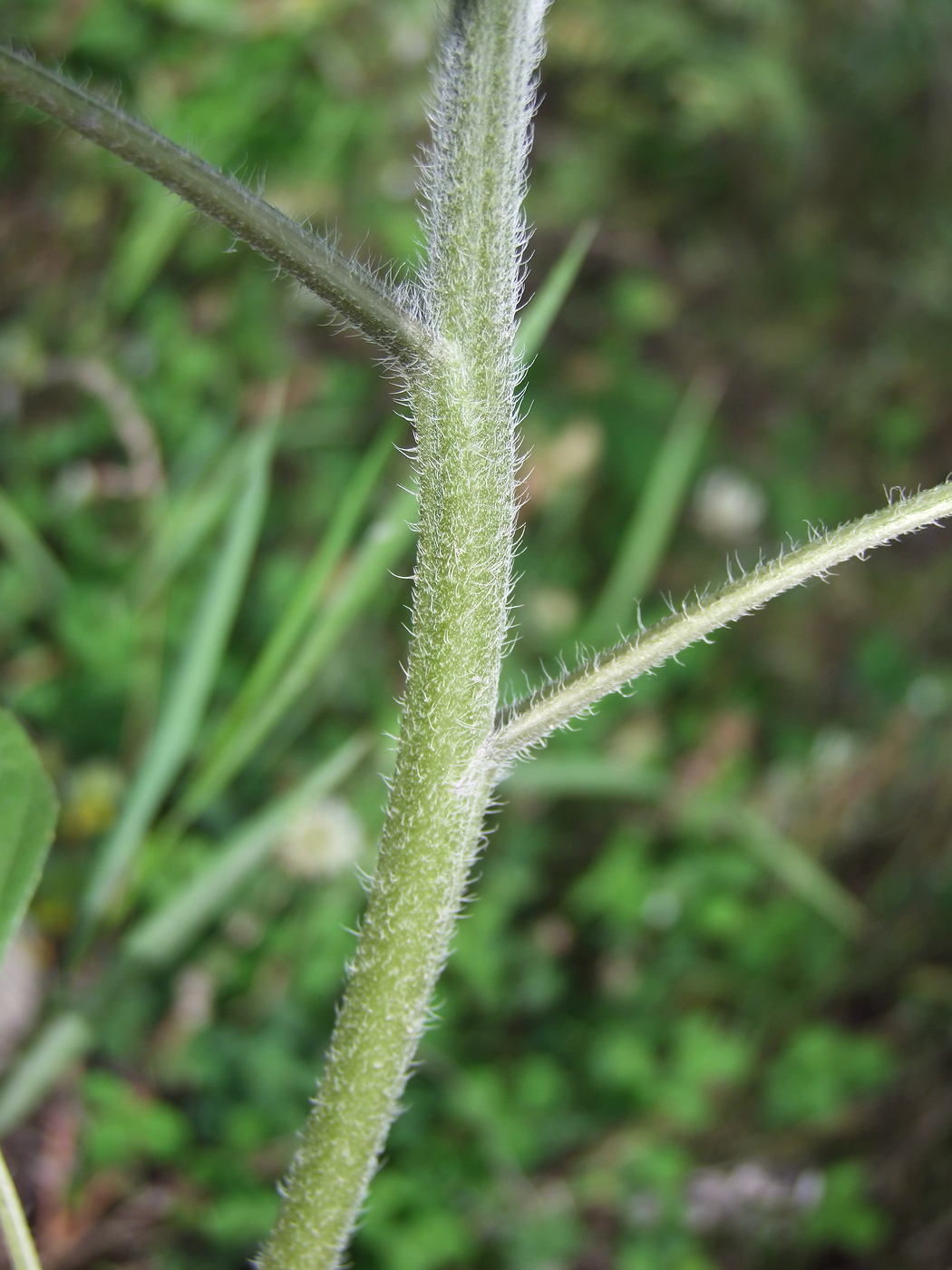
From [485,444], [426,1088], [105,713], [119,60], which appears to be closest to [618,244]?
[119,60]

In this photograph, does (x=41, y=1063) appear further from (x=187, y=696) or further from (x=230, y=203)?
(x=230, y=203)

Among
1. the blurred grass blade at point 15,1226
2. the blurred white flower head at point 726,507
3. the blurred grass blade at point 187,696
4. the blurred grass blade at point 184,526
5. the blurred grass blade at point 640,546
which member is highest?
the blurred white flower head at point 726,507

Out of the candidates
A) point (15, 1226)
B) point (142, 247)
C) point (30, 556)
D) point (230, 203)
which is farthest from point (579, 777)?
point (142, 247)

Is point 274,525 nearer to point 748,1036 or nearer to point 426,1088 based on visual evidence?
point 426,1088

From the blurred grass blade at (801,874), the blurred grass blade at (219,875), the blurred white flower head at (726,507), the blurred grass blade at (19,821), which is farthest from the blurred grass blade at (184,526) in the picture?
the blurred white flower head at (726,507)

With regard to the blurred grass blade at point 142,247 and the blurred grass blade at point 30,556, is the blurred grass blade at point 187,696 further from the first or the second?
the blurred grass blade at point 142,247

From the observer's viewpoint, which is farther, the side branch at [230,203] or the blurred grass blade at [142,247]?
the blurred grass blade at [142,247]
